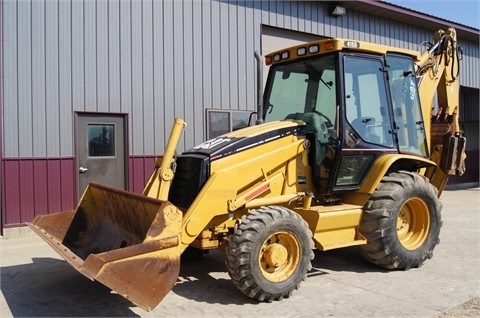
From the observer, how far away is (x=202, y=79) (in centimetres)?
1025

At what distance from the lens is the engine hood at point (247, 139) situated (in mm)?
5309

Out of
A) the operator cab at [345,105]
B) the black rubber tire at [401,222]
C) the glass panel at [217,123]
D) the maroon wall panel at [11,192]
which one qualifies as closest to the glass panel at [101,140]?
the maroon wall panel at [11,192]

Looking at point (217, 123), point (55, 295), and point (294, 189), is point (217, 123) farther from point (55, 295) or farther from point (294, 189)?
point (55, 295)

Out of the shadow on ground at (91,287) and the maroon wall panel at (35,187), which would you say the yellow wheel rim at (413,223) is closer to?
the shadow on ground at (91,287)

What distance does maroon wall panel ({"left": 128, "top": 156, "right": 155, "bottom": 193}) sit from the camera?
9383 millimetres

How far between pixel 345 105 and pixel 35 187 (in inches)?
216

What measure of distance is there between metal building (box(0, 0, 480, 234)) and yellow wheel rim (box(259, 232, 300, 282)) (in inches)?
195

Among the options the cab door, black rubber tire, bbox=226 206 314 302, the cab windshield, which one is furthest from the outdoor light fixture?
black rubber tire, bbox=226 206 314 302

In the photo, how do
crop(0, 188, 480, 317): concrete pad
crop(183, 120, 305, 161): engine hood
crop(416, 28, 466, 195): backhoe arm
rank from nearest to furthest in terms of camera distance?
crop(0, 188, 480, 317): concrete pad
crop(183, 120, 305, 161): engine hood
crop(416, 28, 466, 195): backhoe arm

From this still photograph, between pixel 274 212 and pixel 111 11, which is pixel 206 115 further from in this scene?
pixel 274 212

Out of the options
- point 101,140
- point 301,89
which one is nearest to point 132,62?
point 101,140

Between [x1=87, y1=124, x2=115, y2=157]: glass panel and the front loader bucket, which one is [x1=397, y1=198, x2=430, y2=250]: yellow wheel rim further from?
[x1=87, y1=124, x2=115, y2=157]: glass panel

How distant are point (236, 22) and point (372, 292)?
7170 mm

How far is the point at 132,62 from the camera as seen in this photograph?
9.34 meters
